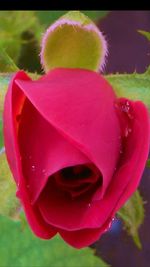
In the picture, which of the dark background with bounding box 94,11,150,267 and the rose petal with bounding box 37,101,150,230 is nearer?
the rose petal with bounding box 37,101,150,230

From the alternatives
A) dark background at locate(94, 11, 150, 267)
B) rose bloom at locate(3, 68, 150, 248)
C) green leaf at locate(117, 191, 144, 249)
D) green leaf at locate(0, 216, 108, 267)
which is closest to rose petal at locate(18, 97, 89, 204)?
rose bloom at locate(3, 68, 150, 248)

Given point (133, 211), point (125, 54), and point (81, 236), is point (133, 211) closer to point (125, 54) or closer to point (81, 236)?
point (81, 236)

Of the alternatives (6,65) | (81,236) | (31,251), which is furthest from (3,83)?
(31,251)

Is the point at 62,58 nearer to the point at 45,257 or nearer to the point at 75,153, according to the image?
the point at 75,153

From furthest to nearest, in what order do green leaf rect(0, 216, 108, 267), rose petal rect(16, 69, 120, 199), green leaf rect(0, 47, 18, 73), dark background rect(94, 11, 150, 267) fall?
dark background rect(94, 11, 150, 267)
green leaf rect(0, 216, 108, 267)
green leaf rect(0, 47, 18, 73)
rose petal rect(16, 69, 120, 199)

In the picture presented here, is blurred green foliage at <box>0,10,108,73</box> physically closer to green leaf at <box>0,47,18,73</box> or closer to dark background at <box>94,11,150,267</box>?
green leaf at <box>0,47,18,73</box>
